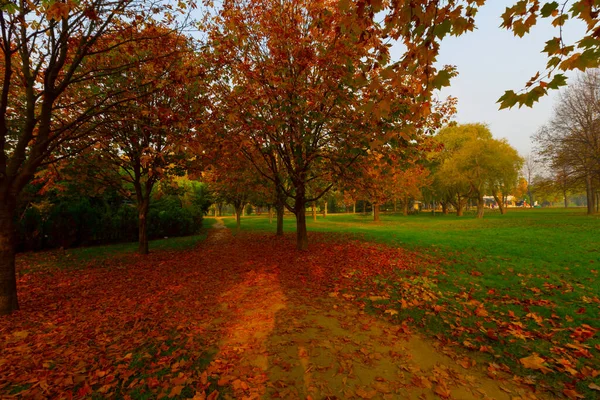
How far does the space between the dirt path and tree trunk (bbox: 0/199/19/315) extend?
4.27 meters

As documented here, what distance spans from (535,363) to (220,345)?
4.47 meters

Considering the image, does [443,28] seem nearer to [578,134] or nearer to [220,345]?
[220,345]

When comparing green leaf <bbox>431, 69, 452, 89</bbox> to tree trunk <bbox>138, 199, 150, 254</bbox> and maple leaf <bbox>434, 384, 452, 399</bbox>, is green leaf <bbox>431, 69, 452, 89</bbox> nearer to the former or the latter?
maple leaf <bbox>434, 384, 452, 399</bbox>

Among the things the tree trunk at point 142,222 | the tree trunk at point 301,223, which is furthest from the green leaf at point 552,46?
the tree trunk at point 142,222

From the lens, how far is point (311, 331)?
4547mm

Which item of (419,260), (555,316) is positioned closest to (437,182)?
(419,260)

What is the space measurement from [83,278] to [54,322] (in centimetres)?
390

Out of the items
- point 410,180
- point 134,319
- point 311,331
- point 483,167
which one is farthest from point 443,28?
point 483,167

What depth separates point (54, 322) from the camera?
5.12 m

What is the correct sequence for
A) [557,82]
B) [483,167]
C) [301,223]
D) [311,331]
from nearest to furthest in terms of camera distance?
[557,82] → [311,331] → [301,223] → [483,167]

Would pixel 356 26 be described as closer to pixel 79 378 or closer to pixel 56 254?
pixel 79 378

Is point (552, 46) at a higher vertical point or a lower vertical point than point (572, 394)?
higher

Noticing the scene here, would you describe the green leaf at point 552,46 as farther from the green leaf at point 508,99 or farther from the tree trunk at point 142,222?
the tree trunk at point 142,222

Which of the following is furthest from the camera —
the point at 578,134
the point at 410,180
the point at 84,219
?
the point at 410,180
